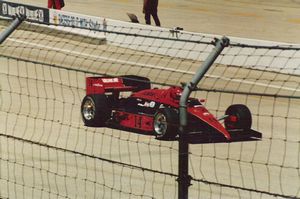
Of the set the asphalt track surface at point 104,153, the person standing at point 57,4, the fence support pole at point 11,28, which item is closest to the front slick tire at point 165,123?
the asphalt track surface at point 104,153

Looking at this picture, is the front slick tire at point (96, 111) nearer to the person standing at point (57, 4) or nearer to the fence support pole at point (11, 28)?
the fence support pole at point (11, 28)

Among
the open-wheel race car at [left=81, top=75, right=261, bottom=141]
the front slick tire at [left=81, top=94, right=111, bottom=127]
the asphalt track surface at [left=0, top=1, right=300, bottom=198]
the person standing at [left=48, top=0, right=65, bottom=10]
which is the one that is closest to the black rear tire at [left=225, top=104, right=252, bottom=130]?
the open-wheel race car at [left=81, top=75, right=261, bottom=141]

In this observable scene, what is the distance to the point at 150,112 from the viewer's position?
10.9 metres

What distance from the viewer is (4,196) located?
7609 mm

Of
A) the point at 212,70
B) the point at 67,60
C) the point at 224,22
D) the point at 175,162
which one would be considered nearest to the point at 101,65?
the point at 67,60

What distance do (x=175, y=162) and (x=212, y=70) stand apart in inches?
307

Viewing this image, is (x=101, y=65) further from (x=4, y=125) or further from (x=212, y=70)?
(x=4, y=125)

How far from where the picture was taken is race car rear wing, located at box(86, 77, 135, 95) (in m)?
11.4

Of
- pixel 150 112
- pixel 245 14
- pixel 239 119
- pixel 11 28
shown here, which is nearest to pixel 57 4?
pixel 245 14

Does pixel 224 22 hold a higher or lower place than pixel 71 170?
higher

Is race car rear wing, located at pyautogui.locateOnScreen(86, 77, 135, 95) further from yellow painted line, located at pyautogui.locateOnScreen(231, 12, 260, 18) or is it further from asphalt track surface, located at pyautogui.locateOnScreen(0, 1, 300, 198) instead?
yellow painted line, located at pyautogui.locateOnScreen(231, 12, 260, 18)

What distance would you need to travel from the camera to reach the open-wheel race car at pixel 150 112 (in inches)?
400

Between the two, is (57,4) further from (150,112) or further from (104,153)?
(104,153)

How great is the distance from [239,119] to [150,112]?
1.25 m
